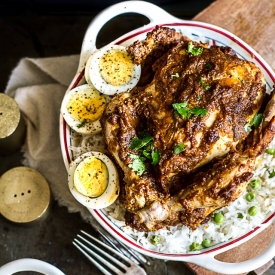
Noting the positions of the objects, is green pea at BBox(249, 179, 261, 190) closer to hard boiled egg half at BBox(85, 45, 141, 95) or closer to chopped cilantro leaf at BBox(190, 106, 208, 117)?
chopped cilantro leaf at BBox(190, 106, 208, 117)

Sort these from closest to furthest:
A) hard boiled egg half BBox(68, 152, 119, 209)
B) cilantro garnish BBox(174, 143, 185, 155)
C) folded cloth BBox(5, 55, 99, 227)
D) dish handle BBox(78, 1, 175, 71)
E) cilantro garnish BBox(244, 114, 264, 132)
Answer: cilantro garnish BBox(174, 143, 185, 155), cilantro garnish BBox(244, 114, 264, 132), hard boiled egg half BBox(68, 152, 119, 209), dish handle BBox(78, 1, 175, 71), folded cloth BBox(5, 55, 99, 227)

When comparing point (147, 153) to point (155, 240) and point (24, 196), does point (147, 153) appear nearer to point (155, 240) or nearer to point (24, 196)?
point (155, 240)

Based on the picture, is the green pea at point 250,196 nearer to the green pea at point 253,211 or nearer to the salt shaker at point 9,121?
the green pea at point 253,211

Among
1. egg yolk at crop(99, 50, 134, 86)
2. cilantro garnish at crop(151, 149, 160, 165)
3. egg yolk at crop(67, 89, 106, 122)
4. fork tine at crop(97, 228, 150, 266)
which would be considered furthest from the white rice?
cilantro garnish at crop(151, 149, 160, 165)

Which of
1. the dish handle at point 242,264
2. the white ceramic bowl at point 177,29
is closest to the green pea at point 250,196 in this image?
the white ceramic bowl at point 177,29

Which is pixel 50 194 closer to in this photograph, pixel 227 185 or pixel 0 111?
pixel 0 111

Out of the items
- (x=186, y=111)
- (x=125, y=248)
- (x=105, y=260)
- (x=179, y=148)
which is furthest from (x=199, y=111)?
(x=105, y=260)

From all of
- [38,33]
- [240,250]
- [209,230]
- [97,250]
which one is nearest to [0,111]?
[38,33]
